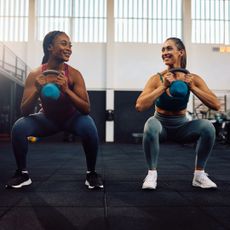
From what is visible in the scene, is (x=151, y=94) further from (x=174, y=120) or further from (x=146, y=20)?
(x=146, y=20)

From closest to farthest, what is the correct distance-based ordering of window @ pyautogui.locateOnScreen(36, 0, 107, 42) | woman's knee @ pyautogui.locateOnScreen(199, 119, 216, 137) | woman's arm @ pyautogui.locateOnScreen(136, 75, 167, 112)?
woman's arm @ pyautogui.locateOnScreen(136, 75, 167, 112) → woman's knee @ pyautogui.locateOnScreen(199, 119, 216, 137) → window @ pyautogui.locateOnScreen(36, 0, 107, 42)

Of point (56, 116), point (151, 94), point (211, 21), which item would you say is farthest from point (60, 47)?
point (211, 21)

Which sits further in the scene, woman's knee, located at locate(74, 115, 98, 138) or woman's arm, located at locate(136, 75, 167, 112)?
woman's knee, located at locate(74, 115, 98, 138)

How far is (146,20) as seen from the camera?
10680 mm

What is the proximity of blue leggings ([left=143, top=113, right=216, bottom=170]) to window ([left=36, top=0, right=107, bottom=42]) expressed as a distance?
30.0 ft

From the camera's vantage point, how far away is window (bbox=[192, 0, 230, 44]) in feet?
35.4

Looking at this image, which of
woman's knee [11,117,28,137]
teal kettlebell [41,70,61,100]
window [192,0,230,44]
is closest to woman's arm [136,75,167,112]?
teal kettlebell [41,70,61,100]

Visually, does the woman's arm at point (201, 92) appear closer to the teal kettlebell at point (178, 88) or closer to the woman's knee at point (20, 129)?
the teal kettlebell at point (178, 88)

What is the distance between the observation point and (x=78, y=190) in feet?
6.79

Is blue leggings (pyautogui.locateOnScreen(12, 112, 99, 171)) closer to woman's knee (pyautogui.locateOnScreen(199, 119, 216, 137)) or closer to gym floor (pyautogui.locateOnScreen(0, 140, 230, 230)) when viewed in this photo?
gym floor (pyautogui.locateOnScreen(0, 140, 230, 230))

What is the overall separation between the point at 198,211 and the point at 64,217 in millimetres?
729

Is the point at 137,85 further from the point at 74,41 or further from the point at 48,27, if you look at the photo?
the point at 48,27

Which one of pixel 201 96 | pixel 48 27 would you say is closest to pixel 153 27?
pixel 48 27

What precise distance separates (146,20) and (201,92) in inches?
368
